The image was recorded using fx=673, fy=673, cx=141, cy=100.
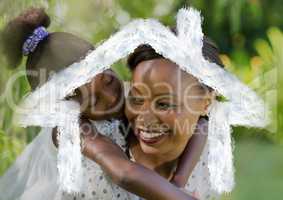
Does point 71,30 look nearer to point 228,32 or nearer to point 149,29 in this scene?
point 149,29

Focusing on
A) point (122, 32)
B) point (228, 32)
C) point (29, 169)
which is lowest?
point (29, 169)

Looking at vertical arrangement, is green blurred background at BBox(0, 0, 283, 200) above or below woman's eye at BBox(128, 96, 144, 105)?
above

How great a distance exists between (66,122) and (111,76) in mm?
107

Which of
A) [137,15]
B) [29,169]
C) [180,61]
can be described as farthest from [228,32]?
[29,169]

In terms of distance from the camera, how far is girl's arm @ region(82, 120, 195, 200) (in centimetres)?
102

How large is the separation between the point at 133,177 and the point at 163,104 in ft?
0.43

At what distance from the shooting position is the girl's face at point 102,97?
1.10 meters

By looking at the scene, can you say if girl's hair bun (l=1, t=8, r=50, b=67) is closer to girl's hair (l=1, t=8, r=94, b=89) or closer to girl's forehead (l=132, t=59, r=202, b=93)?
girl's hair (l=1, t=8, r=94, b=89)

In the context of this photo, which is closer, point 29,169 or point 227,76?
point 227,76

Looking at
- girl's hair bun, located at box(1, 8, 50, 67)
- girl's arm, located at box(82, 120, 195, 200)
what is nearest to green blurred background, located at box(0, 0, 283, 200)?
girl's hair bun, located at box(1, 8, 50, 67)

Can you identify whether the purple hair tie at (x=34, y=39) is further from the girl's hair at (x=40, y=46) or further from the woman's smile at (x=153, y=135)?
the woman's smile at (x=153, y=135)

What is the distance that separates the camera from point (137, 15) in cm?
123

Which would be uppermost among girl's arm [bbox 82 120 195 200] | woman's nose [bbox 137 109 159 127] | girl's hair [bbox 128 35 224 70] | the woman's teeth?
girl's hair [bbox 128 35 224 70]

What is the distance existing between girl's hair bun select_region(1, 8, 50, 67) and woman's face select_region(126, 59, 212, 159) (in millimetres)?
213
